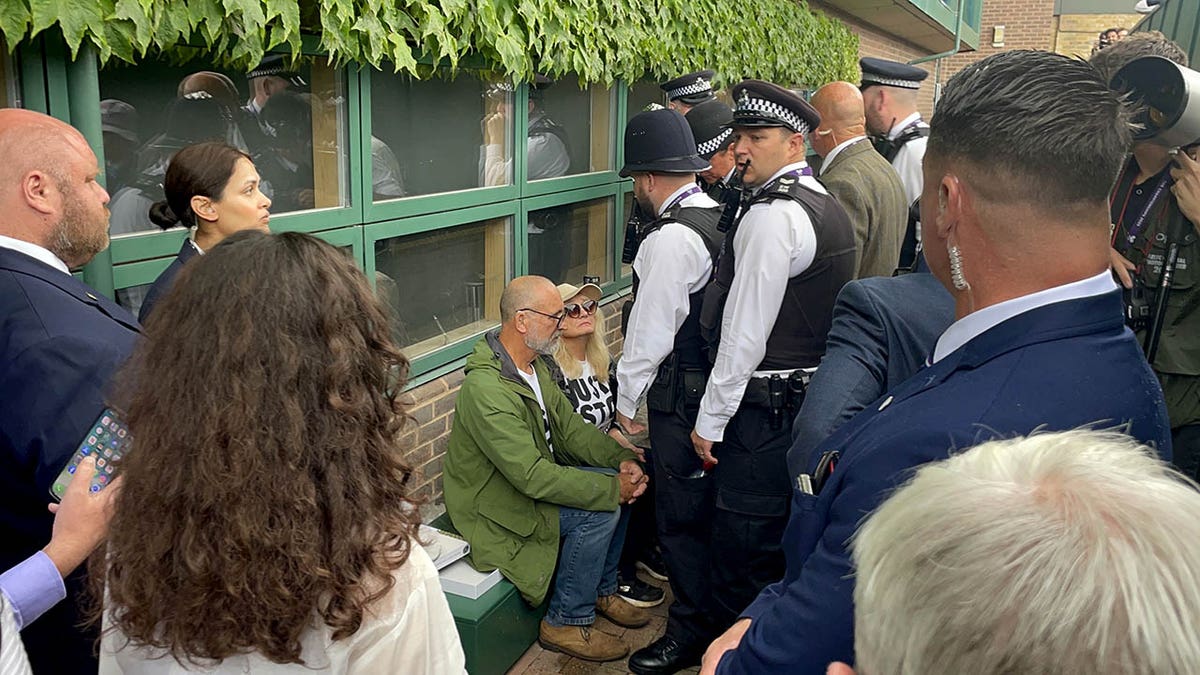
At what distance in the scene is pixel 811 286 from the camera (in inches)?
123

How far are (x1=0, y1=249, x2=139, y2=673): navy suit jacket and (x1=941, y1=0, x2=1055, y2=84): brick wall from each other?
27.1 metres

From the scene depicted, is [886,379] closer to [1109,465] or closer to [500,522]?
[1109,465]

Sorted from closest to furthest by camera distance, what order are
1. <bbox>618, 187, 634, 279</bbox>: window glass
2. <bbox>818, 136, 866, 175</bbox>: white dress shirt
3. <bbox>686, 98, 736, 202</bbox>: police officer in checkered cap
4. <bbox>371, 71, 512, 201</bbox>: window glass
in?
<bbox>371, 71, 512, 201</bbox>: window glass
<bbox>818, 136, 866, 175</bbox>: white dress shirt
<bbox>686, 98, 736, 202</bbox>: police officer in checkered cap
<bbox>618, 187, 634, 279</bbox>: window glass

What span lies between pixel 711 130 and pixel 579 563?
2.46 metres

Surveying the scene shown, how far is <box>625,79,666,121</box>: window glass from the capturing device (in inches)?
237

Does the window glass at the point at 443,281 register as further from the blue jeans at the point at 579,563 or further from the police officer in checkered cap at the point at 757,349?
the police officer in checkered cap at the point at 757,349

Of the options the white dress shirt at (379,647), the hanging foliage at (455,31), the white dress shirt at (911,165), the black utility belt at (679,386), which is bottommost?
the black utility belt at (679,386)

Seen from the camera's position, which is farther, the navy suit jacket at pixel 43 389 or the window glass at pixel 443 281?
the window glass at pixel 443 281

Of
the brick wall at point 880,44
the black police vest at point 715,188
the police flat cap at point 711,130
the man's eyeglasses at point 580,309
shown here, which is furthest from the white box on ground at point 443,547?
the brick wall at point 880,44

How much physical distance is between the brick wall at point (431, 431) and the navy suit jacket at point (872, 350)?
231 centimetres

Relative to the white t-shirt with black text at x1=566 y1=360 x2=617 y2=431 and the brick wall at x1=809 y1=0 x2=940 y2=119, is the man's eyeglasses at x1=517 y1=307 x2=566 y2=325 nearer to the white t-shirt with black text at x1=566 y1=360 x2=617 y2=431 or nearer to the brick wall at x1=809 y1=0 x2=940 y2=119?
the white t-shirt with black text at x1=566 y1=360 x2=617 y2=431

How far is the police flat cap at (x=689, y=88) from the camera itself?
5461 mm

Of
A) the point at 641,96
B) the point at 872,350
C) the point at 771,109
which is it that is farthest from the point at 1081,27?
the point at 872,350

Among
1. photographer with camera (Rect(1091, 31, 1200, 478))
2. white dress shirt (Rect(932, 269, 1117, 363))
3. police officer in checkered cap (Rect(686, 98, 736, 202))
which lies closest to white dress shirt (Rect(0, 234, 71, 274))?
white dress shirt (Rect(932, 269, 1117, 363))
